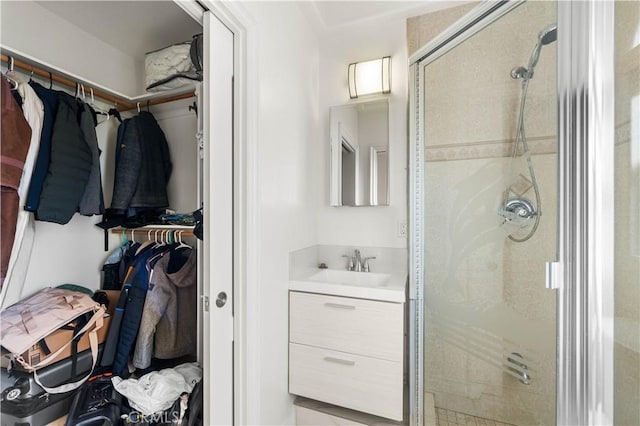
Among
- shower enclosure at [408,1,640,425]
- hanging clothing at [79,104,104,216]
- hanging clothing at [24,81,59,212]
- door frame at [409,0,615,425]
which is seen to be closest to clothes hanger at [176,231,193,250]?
hanging clothing at [79,104,104,216]

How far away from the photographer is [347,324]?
53.5 inches

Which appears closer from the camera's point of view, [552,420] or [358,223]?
[552,420]

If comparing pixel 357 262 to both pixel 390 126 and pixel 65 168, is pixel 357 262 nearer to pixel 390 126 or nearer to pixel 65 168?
pixel 390 126

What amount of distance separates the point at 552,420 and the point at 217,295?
3.83ft

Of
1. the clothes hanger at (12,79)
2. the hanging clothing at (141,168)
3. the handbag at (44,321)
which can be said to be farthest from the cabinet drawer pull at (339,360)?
the clothes hanger at (12,79)

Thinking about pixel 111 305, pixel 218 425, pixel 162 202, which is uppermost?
pixel 162 202

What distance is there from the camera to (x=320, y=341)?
140 cm

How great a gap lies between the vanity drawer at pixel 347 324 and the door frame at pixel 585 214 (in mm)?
628

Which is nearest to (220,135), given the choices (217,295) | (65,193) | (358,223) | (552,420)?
(217,295)

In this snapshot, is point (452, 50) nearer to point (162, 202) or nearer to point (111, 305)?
point (162, 202)

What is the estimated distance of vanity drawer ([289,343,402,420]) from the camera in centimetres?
128

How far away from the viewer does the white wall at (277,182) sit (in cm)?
117

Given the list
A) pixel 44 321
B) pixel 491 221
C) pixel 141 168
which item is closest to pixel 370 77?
pixel 491 221

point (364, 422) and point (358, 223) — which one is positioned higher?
point (358, 223)
